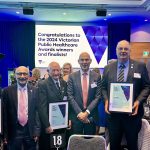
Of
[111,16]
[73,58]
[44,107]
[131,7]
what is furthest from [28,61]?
[44,107]

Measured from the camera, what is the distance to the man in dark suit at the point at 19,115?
353 centimetres

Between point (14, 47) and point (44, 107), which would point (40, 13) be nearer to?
point (14, 47)

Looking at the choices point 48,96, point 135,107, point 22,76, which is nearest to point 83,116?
point 48,96

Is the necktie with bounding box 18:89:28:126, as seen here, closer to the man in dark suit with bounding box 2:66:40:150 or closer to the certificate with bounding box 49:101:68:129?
the man in dark suit with bounding box 2:66:40:150

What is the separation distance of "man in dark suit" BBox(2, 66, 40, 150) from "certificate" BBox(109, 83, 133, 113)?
1015 mm

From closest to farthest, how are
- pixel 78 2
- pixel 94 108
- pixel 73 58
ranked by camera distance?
pixel 94 108, pixel 78 2, pixel 73 58

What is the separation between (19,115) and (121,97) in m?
1.27

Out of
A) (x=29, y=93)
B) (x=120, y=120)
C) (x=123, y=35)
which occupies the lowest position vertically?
(x=120, y=120)

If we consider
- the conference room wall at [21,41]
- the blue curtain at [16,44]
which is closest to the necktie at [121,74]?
the conference room wall at [21,41]

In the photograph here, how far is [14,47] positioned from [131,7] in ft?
15.0

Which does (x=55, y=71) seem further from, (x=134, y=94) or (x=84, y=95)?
(x=134, y=94)

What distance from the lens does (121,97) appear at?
3516 mm

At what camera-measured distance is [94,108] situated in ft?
12.5

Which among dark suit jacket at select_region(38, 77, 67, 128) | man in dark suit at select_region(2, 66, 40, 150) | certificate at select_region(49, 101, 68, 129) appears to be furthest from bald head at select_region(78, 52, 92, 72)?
man in dark suit at select_region(2, 66, 40, 150)
